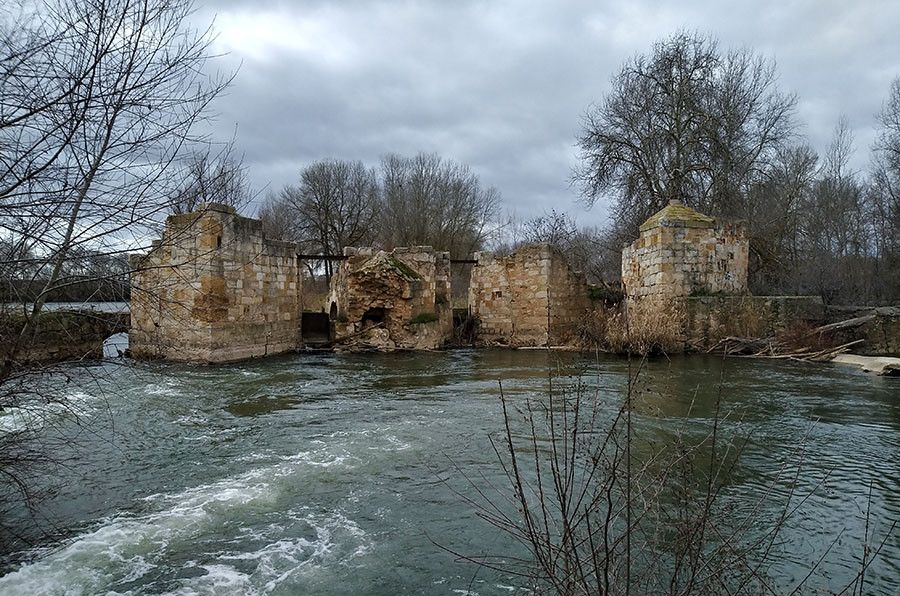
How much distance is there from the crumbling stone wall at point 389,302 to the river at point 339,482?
570 cm

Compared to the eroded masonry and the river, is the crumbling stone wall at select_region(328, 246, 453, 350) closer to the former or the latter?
the eroded masonry

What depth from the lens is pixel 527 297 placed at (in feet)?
52.7

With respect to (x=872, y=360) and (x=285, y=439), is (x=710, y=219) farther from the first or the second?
(x=285, y=439)

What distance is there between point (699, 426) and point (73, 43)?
21.5 feet

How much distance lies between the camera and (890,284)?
730 inches

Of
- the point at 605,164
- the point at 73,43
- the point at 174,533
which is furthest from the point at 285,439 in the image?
the point at 605,164

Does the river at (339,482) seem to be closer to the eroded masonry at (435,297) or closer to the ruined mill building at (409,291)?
the eroded masonry at (435,297)

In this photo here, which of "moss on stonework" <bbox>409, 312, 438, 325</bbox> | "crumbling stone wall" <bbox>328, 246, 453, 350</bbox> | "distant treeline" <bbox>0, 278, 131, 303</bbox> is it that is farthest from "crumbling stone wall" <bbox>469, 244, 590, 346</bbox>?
"distant treeline" <bbox>0, 278, 131, 303</bbox>

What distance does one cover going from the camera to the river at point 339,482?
343 centimetres

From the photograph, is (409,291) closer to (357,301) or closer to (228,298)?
(357,301)

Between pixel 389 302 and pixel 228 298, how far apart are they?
4.30m

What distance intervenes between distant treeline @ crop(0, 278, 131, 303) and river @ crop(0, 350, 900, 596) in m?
0.52

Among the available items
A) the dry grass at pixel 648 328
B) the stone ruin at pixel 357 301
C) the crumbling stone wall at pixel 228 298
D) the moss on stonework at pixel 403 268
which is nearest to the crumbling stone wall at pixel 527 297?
the stone ruin at pixel 357 301

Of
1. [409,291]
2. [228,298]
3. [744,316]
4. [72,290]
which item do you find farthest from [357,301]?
[72,290]
